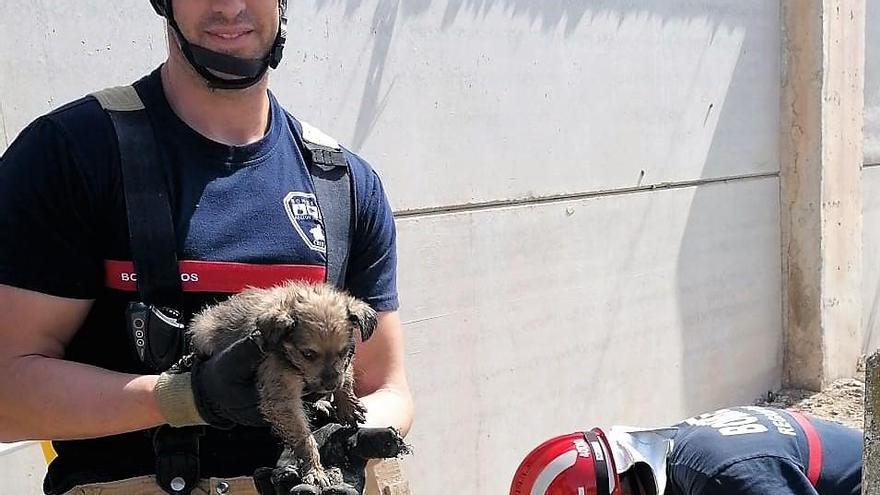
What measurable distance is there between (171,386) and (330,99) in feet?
8.77

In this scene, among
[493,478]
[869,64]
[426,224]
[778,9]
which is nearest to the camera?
[426,224]

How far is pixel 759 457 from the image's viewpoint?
3.01 m

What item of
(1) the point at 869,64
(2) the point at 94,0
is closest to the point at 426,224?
(2) the point at 94,0

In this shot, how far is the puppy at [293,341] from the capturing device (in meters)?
1.98

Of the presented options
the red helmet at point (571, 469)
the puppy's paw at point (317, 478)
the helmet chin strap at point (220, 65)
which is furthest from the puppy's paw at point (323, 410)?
the red helmet at point (571, 469)

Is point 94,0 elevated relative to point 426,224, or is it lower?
elevated

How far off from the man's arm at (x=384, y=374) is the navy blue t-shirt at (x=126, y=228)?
27 centimetres

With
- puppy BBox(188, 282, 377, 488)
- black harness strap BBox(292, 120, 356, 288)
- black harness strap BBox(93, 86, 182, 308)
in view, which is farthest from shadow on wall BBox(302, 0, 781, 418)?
black harness strap BBox(93, 86, 182, 308)

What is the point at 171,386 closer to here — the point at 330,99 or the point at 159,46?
the point at 159,46

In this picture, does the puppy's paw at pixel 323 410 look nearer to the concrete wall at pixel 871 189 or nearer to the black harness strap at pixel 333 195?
the black harness strap at pixel 333 195

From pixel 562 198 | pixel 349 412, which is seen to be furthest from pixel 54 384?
pixel 562 198

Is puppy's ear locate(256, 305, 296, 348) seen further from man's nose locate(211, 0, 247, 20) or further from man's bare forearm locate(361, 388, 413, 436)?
man's nose locate(211, 0, 247, 20)

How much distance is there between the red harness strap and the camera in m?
3.14

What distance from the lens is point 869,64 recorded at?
8.62 m
